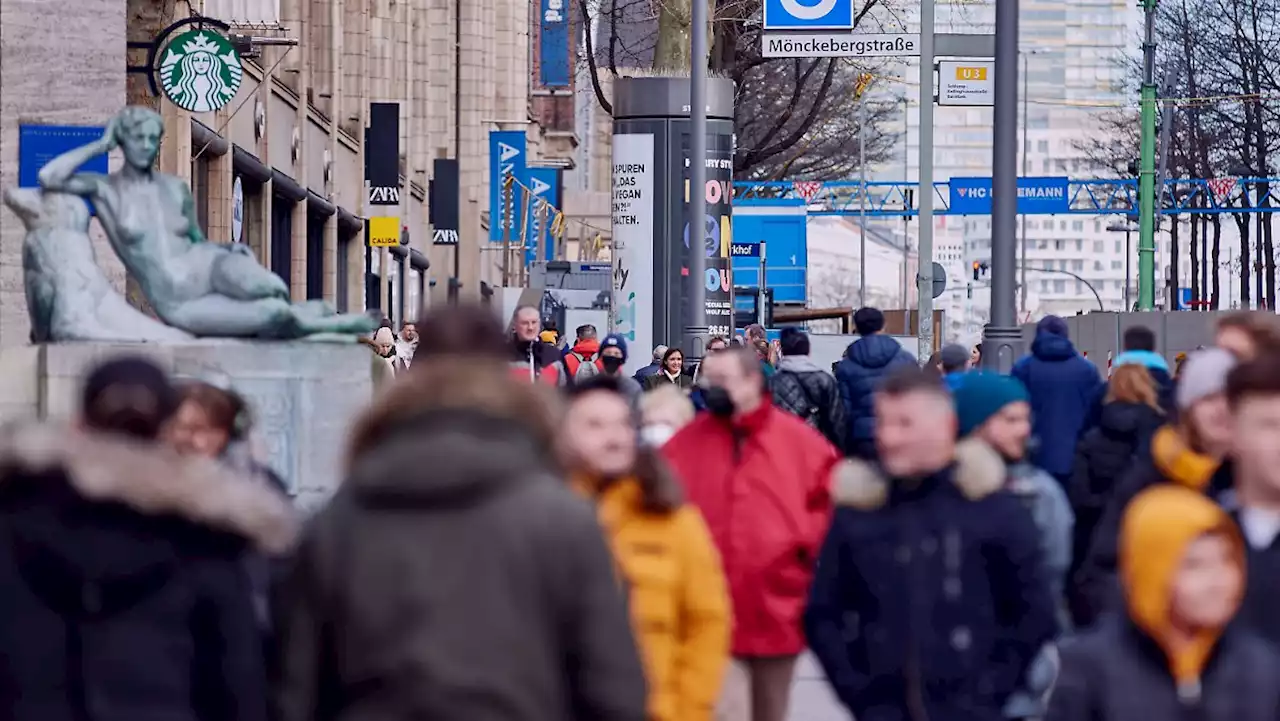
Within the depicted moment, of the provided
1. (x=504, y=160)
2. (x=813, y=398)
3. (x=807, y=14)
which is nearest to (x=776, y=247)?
(x=504, y=160)

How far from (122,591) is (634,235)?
22.4 meters

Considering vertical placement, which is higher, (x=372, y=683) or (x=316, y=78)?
Result: (x=316, y=78)

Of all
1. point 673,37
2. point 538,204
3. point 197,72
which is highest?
point 673,37

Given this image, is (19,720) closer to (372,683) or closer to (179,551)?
(179,551)

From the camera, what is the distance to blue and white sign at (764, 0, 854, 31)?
24.9m

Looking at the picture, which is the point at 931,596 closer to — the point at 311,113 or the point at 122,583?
the point at 122,583

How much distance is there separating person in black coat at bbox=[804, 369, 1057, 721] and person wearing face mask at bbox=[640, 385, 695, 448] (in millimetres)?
2710

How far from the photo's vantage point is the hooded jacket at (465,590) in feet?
A: 14.2

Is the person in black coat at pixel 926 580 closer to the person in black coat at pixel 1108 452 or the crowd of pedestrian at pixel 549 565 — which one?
the crowd of pedestrian at pixel 549 565

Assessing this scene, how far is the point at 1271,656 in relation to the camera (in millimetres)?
4648

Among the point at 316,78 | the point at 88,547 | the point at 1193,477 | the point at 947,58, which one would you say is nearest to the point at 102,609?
the point at 88,547

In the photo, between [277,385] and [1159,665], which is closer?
[1159,665]

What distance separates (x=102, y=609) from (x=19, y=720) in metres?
0.29

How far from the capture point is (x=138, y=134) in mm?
12109
